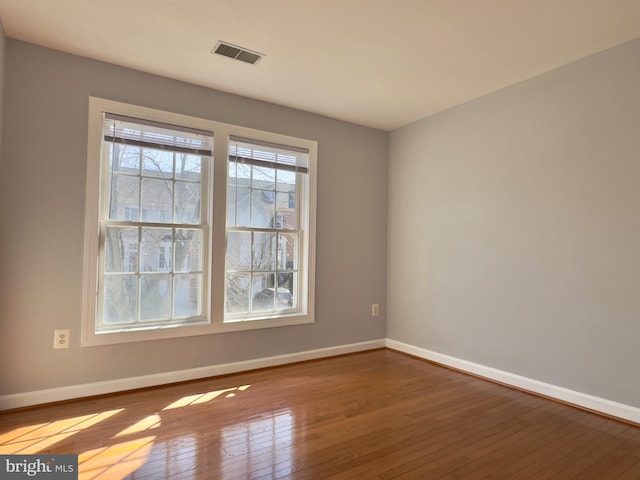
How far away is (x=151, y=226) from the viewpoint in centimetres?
302

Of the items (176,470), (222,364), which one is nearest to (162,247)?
(222,364)

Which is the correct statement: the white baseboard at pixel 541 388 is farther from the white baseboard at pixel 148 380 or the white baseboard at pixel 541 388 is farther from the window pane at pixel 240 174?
the window pane at pixel 240 174

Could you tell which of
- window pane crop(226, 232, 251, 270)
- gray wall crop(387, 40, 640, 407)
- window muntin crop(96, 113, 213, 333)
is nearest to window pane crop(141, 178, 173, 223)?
window muntin crop(96, 113, 213, 333)

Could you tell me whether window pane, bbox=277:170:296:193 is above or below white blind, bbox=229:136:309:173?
below

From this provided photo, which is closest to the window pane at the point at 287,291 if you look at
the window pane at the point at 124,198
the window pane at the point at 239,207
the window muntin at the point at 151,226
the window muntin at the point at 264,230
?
the window muntin at the point at 264,230

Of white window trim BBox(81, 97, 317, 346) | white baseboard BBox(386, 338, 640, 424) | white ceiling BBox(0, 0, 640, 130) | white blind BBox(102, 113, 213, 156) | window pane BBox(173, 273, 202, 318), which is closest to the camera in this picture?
white ceiling BBox(0, 0, 640, 130)

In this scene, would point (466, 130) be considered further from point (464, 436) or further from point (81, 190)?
point (81, 190)

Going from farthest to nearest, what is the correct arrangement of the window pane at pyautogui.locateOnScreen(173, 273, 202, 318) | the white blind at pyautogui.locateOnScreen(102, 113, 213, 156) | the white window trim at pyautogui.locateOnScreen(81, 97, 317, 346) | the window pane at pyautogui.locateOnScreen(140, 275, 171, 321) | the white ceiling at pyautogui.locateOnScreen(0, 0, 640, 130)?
the window pane at pyautogui.locateOnScreen(173, 273, 202, 318), the window pane at pyautogui.locateOnScreen(140, 275, 171, 321), the white blind at pyautogui.locateOnScreen(102, 113, 213, 156), the white window trim at pyautogui.locateOnScreen(81, 97, 317, 346), the white ceiling at pyautogui.locateOnScreen(0, 0, 640, 130)

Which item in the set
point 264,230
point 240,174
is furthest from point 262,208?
point 240,174

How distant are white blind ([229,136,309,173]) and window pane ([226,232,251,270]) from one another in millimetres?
691

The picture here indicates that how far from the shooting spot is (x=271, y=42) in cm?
255

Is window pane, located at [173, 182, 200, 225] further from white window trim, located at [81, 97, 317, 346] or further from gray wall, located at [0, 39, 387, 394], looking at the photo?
gray wall, located at [0, 39, 387, 394]

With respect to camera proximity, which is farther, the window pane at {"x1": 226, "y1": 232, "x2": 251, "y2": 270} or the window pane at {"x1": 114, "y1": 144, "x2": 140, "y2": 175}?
the window pane at {"x1": 226, "y1": 232, "x2": 251, "y2": 270}

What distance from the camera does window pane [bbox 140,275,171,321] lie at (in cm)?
301
